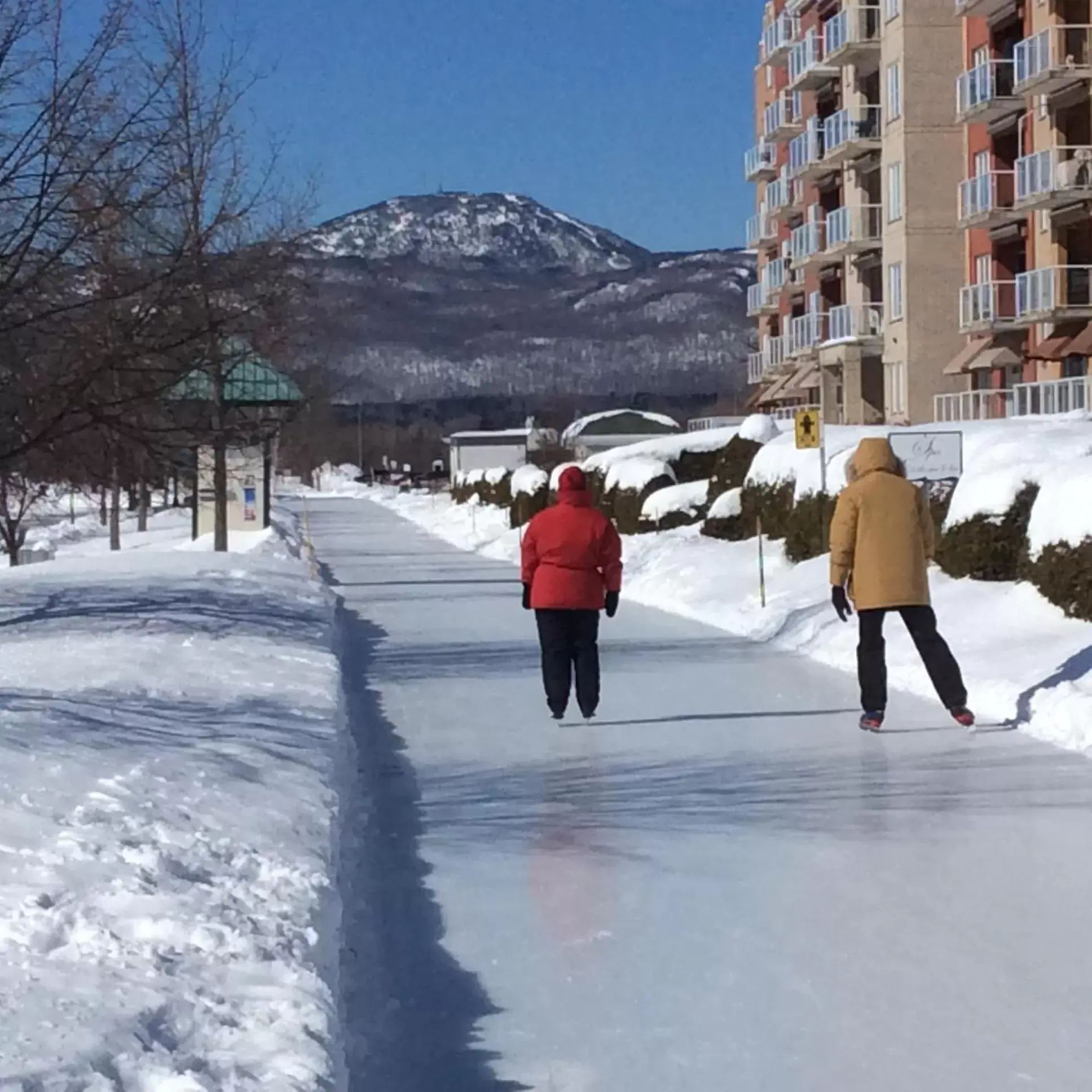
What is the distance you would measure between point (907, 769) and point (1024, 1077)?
17.4 ft

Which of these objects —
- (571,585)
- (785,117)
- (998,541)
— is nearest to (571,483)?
(571,585)

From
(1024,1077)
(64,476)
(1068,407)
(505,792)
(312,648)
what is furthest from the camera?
(1068,407)

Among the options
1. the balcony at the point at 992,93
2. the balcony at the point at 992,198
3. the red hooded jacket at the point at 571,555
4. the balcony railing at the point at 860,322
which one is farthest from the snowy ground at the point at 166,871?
the balcony railing at the point at 860,322

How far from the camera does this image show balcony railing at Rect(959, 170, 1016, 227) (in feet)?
151

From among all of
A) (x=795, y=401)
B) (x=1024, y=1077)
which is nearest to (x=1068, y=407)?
(x=795, y=401)

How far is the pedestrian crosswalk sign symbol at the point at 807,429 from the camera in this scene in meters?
22.2

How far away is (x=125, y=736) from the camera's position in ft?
30.6

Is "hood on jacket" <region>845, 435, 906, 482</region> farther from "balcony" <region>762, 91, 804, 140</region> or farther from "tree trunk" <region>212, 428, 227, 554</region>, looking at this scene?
"balcony" <region>762, 91, 804, 140</region>

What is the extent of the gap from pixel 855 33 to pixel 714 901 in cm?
5169

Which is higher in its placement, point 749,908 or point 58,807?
point 58,807

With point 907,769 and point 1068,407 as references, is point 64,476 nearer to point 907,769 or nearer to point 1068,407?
point 907,769

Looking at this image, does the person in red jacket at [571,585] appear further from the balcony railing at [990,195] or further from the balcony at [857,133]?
the balcony at [857,133]

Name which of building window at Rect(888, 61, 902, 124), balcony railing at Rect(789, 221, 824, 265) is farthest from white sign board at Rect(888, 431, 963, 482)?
balcony railing at Rect(789, 221, 824, 265)

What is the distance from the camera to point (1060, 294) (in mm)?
42781
